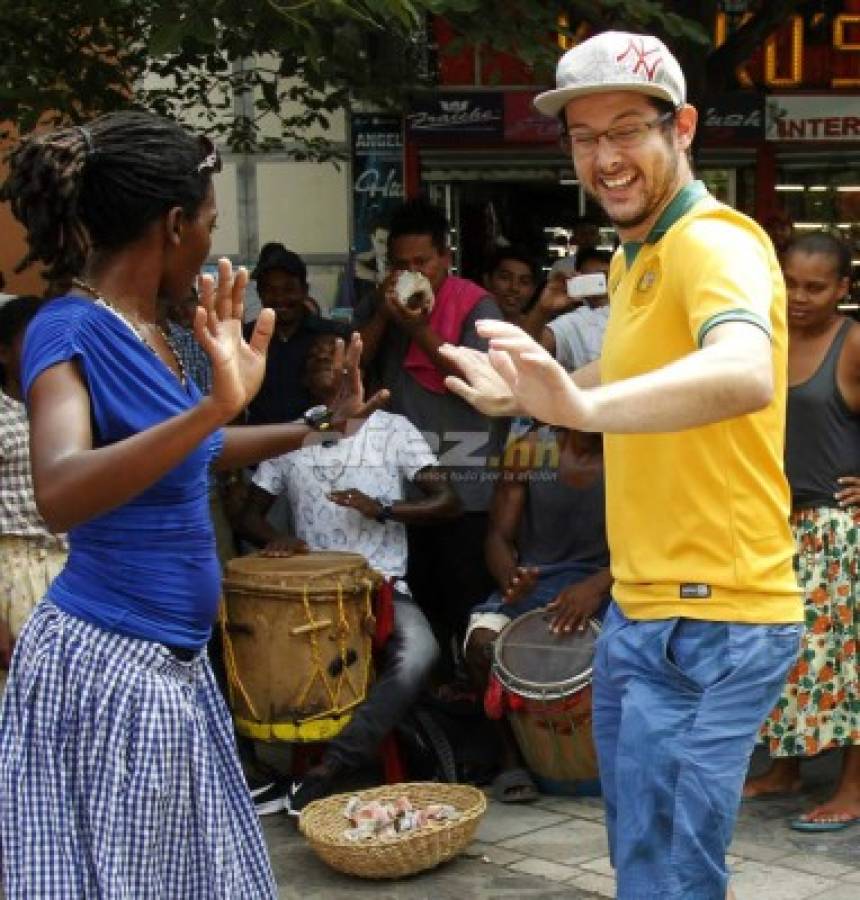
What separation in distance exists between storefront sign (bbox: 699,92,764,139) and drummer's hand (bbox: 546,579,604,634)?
7.31 metres

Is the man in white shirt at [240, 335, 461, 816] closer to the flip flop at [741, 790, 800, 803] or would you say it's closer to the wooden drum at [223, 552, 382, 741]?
the wooden drum at [223, 552, 382, 741]

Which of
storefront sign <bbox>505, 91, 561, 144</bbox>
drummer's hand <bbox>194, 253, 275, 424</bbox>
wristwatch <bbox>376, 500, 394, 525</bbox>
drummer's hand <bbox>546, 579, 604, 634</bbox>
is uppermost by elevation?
storefront sign <bbox>505, 91, 561, 144</bbox>

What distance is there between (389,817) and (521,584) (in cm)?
108

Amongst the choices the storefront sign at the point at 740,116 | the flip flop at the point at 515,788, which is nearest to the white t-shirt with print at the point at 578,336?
the flip flop at the point at 515,788

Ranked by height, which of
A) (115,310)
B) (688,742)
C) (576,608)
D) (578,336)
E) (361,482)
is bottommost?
(576,608)

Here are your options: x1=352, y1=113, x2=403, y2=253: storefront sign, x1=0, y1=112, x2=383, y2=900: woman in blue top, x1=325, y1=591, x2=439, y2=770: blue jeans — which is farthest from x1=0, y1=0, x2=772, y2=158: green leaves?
x1=352, y1=113, x2=403, y2=253: storefront sign

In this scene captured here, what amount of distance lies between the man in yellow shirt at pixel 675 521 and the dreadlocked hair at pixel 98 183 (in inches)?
24.8

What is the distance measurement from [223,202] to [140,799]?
10055 mm

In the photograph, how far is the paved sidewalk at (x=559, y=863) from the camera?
4910 millimetres

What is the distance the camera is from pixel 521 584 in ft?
19.3

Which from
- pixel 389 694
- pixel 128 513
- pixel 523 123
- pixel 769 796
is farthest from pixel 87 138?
pixel 523 123

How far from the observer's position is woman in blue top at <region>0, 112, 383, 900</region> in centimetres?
289

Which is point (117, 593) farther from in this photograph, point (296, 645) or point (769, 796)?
point (769, 796)

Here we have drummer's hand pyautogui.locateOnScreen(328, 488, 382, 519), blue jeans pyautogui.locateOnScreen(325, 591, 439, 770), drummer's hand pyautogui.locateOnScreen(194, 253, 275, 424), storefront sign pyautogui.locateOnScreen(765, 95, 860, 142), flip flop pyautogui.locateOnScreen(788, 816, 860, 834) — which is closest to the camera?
drummer's hand pyautogui.locateOnScreen(194, 253, 275, 424)
